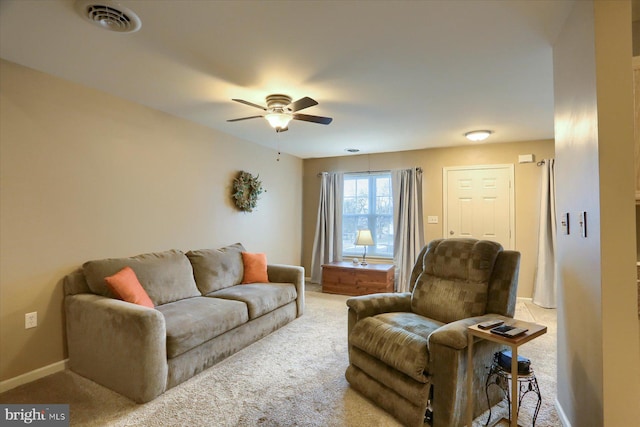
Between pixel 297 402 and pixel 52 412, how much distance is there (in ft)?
5.08

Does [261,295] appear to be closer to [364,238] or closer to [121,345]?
[121,345]

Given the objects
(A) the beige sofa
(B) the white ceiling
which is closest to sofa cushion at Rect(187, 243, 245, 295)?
(A) the beige sofa

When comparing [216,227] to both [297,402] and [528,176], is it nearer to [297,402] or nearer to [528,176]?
[297,402]

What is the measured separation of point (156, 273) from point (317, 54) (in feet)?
7.76

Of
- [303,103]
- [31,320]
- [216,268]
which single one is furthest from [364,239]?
[31,320]

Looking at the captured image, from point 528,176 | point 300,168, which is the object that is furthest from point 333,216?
point 528,176

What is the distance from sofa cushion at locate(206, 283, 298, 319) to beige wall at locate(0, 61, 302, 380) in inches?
32.8

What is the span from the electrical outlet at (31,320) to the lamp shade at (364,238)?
3.94 meters

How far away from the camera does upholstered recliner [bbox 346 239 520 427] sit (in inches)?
71.5

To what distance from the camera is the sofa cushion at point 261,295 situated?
319cm

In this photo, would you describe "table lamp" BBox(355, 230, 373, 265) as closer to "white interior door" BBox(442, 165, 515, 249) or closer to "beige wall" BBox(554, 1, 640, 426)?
"white interior door" BBox(442, 165, 515, 249)

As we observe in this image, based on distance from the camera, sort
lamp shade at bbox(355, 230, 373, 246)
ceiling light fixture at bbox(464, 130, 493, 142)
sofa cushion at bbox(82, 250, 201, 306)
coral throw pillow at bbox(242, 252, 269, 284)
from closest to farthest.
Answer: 1. sofa cushion at bbox(82, 250, 201, 306)
2. coral throw pillow at bbox(242, 252, 269, 284)
3. ceiling light fixture at bbox(464, 130, 493, 142)
4. lamp shade at bbox(355, 230, 373, 246)

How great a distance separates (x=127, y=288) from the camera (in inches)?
102

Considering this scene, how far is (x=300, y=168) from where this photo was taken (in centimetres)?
615
